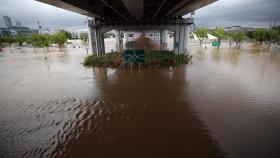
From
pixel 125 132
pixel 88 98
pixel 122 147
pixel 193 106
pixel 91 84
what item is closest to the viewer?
pixel 122 147

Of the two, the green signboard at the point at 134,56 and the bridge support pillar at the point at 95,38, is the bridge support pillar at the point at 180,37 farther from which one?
the green signboard at the point at 134,56

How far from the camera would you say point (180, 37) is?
31.1 m

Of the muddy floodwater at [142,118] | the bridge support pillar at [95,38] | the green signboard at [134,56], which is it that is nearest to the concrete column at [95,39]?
the bridge support pillar at [95,38]

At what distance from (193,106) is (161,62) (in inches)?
511

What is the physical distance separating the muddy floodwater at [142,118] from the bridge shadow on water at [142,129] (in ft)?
0.13

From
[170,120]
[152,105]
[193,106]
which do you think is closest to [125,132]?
[170,120]

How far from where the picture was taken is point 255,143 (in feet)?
23.7

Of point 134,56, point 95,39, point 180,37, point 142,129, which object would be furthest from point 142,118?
point 95,39

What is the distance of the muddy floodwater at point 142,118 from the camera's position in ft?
23.2

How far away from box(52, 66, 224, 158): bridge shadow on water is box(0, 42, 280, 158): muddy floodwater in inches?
1.6

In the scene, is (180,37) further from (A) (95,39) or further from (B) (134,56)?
(A) (95,39)

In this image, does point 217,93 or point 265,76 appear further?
point 265,76

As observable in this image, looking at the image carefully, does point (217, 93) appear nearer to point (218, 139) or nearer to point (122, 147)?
point (218, 139)

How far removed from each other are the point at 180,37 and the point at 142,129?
2581cm
